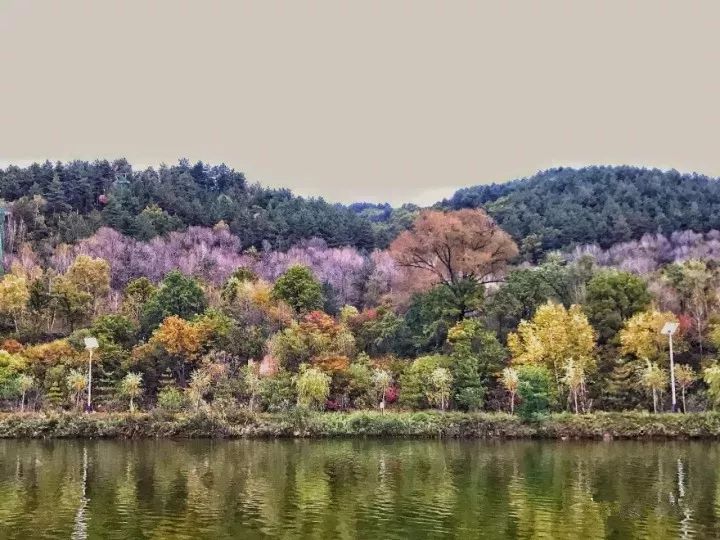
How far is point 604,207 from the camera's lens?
7969 cm

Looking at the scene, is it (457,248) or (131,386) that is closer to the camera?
(131,386)

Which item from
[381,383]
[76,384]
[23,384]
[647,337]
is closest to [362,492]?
[381,383]

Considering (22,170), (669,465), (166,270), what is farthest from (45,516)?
(22,170)

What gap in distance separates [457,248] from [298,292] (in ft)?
37.0

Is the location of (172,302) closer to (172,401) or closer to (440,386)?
(172,401)

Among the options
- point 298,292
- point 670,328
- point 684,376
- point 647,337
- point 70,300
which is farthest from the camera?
point 70,300

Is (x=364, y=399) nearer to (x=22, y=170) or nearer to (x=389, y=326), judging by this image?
(x=389, y=326)

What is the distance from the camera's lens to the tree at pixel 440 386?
117 feet

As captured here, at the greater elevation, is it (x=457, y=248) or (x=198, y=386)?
(x=457, y=248)

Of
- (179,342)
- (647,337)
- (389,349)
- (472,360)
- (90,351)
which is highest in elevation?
(179,342)

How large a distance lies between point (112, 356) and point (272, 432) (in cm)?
1185

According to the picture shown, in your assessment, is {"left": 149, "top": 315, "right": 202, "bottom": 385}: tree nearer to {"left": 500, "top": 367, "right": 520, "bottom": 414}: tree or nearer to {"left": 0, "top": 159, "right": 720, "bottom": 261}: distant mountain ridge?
{"left": 500, "top": 367, "right": 520, "bottom": 414}: tree

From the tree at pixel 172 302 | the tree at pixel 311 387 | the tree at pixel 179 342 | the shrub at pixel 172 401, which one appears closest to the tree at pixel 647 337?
the tree at pixel 311 387

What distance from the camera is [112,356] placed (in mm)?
40094
